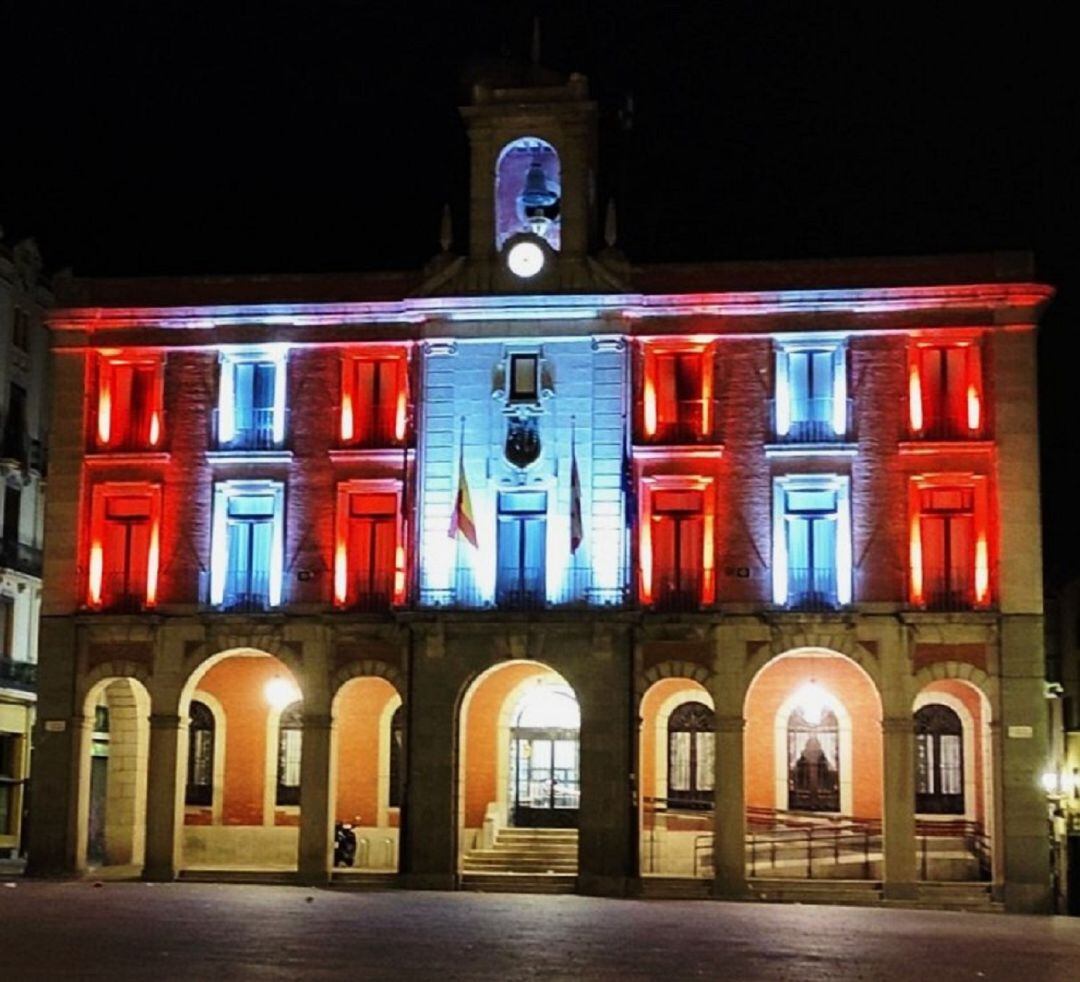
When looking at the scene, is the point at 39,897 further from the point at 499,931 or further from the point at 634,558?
the point at 634,558

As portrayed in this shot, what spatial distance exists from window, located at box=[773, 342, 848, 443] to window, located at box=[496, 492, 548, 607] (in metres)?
5.75

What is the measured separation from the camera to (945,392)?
43.2 meters

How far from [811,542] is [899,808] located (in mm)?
6146

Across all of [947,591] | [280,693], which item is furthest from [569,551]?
[280,693]

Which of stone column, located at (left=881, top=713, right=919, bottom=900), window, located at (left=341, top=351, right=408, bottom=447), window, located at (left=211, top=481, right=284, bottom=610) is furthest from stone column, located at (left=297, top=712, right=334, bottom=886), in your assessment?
stone column, located at (left=881, top=713, right=919, bottom=900)

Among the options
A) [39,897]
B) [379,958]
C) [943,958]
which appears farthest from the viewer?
[39,897]

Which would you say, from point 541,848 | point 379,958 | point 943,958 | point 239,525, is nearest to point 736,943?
point 943,958

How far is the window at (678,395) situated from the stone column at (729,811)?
21.3 ft

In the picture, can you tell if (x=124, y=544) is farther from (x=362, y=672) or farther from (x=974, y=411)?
(x=974, y=411)

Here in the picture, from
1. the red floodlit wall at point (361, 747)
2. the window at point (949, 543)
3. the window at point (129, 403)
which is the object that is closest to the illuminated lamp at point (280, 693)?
the red floodlit wall at point (361, 747)

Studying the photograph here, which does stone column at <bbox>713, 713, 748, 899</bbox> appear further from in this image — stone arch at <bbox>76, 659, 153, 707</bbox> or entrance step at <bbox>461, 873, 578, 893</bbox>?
stone arch at <bbox>76, 659, 153, 707</bbox>

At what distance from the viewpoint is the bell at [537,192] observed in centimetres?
4503

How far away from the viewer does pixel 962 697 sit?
44.9 m

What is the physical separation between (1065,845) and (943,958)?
1927cm
